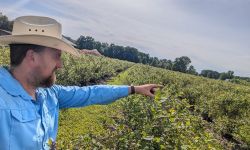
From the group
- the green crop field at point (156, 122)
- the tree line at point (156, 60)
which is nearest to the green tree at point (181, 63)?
the tree line at point (156, 60)

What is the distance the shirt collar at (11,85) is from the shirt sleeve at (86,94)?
850 mm

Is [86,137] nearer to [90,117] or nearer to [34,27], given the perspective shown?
[34,27]

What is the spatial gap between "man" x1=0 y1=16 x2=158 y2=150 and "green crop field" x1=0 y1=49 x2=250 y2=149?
54 centimetres

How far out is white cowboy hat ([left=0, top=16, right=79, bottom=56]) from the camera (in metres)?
3.30

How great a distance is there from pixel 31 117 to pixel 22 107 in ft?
0.44

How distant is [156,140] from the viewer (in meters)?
3.66

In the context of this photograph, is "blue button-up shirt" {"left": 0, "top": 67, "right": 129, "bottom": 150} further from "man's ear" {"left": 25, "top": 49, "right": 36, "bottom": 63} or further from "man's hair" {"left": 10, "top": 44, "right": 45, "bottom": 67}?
"man's ear" {"left": 25, "top": 49, "right": 36, "bottom": 63}

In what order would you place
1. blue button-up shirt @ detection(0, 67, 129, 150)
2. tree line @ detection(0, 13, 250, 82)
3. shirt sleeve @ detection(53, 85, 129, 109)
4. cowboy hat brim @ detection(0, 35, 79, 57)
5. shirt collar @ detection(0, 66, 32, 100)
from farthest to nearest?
tree line @ detection(0, 13, 250, 82) < shirt sleeve @ detection(53, 85, 129, 109) < cowboy hat brim @ detection(0, 35, 79, 57) < shirt collar @ detection(0, 66, 32, 100) < blue button-up shirt @ detection(0, 67, 129, 150)

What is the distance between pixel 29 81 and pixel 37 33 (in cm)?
47

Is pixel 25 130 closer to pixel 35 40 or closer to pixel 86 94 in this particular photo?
pixel 35 40

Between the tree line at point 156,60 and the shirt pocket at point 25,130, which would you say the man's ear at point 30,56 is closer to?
the shirt pocket at point 25,130

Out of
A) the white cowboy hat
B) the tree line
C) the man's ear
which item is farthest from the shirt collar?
the tree line

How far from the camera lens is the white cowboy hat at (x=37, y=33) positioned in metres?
3.30

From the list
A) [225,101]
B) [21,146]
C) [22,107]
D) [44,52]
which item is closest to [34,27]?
[44,52]
